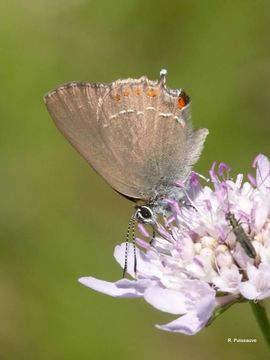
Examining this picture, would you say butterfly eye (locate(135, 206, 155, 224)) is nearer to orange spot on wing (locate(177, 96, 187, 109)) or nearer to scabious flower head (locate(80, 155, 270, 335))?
scabious flower head (locate(80, 155, 270, 335))

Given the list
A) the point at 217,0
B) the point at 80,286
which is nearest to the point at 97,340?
the point at 80,286

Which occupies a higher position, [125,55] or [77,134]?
[125,55]

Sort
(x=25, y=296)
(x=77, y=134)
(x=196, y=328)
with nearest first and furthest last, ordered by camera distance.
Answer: (x=196, y=328) → (x=77, y=134) → (x=25, y=296)

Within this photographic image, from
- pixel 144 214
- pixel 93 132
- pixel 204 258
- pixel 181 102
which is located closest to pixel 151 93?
pixel 181 102

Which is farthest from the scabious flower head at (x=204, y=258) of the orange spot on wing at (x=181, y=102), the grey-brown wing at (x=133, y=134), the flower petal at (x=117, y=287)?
the orange spot on wing at (x=181, y=102)

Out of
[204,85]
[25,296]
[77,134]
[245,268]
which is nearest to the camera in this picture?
[245,268]

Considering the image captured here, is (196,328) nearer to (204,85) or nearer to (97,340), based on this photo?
(97,340)

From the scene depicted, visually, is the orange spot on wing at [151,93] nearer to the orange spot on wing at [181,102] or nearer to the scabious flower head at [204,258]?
the orange spot on wing at [181,102]
